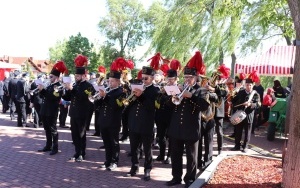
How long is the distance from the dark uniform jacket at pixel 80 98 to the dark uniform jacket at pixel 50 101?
0.61 meters

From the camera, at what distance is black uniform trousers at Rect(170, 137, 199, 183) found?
6059mm

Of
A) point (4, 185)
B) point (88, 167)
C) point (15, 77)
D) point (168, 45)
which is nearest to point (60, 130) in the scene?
point (15, 77)

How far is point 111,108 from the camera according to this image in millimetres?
7230

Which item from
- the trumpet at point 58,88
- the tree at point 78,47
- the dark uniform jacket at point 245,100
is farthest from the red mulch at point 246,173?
the tree at point 78,47

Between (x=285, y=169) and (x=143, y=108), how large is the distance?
2.78 meters

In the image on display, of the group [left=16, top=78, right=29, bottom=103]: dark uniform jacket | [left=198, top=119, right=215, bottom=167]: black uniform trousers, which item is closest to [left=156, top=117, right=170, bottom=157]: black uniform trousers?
[left=198, top=119, right=215, bottom=167]: black uniform trousers

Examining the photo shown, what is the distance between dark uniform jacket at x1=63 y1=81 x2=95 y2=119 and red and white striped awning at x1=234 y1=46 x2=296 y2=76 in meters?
9.13

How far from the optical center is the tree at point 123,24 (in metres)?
50.2

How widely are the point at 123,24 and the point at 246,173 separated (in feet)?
152

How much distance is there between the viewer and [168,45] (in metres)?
23.2

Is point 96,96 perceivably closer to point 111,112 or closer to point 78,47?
point 111,112

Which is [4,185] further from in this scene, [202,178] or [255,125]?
[255,125]

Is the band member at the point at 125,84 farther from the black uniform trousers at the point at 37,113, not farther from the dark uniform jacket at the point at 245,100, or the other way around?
the black uniform trousers at the point at 37,113

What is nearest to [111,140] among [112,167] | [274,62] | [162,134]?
[112,167]
